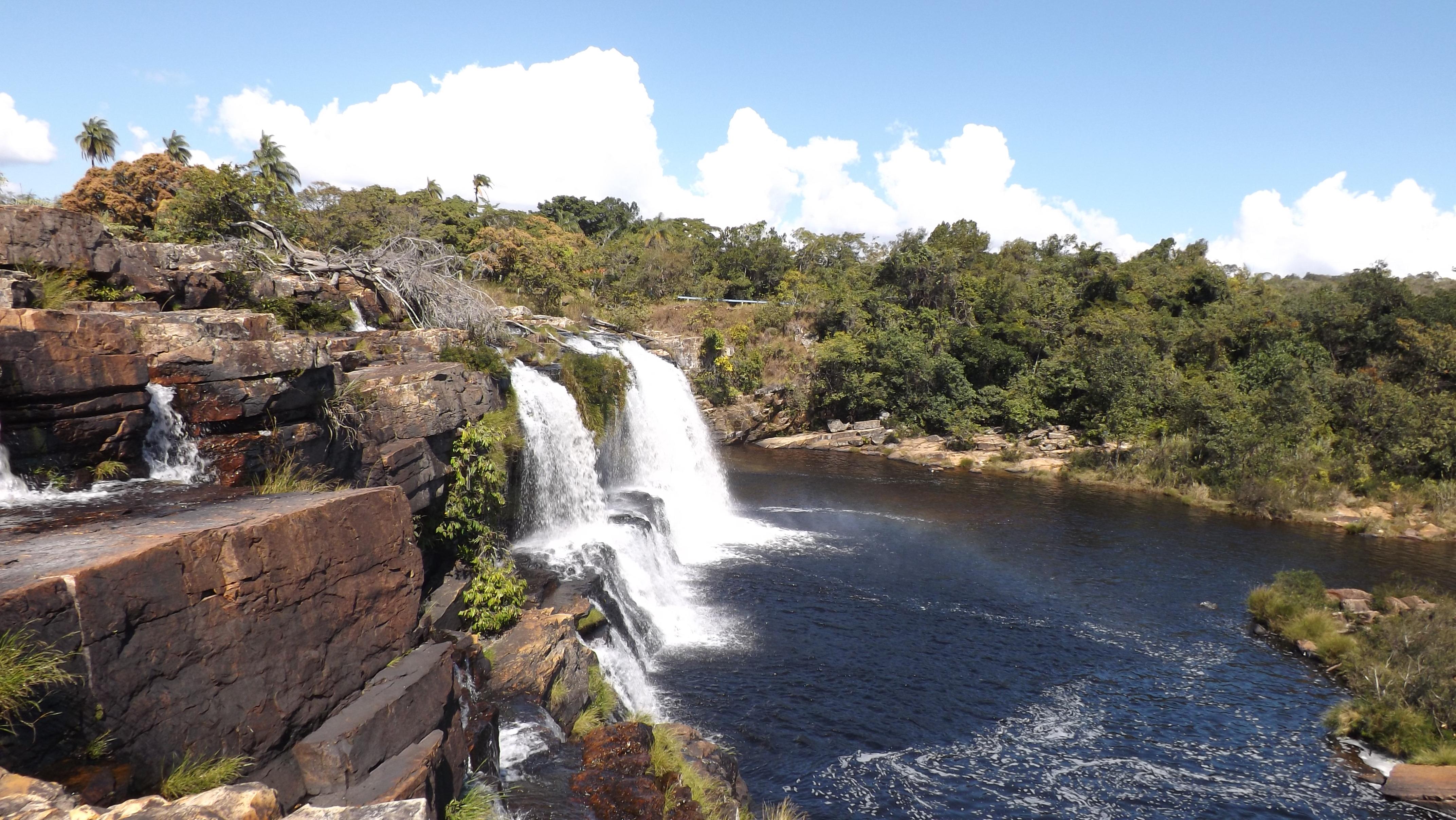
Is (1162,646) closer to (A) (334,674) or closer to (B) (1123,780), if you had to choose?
(B) (1123,780)

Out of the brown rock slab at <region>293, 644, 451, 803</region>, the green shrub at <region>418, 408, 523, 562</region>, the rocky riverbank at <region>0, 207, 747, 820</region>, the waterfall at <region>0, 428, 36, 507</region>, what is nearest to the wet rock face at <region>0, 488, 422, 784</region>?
the rocky riverbank at <region>0, 207, 747, 820</region>

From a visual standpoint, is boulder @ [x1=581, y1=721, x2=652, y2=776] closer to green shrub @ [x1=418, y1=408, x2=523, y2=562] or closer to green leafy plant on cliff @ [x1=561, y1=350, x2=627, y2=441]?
green shrub @ [x1=418, y1=408, x2=523, y2=562]

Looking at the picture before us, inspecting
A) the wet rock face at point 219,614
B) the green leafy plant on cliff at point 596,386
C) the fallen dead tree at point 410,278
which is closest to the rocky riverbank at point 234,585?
the wet rock face at point 219,614

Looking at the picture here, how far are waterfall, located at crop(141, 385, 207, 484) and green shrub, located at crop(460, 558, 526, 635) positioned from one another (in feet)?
15.6

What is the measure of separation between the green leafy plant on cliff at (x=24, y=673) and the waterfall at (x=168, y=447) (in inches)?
174

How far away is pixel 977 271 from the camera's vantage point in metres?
48.2

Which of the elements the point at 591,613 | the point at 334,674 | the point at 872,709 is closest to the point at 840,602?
the point at 872,709

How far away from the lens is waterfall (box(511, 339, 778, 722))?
15203 millimetres

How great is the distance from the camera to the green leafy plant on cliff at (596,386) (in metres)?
21.5

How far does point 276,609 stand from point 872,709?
9997 mm

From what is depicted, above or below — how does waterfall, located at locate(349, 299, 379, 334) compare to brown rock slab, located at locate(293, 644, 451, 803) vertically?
above

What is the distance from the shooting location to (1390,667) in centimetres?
1395

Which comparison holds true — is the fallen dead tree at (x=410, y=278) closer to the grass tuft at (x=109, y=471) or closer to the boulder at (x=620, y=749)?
the grass tuft at (x=109, y=471)

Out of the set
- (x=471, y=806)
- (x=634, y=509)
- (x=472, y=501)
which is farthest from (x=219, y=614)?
(x=634, y=509)
